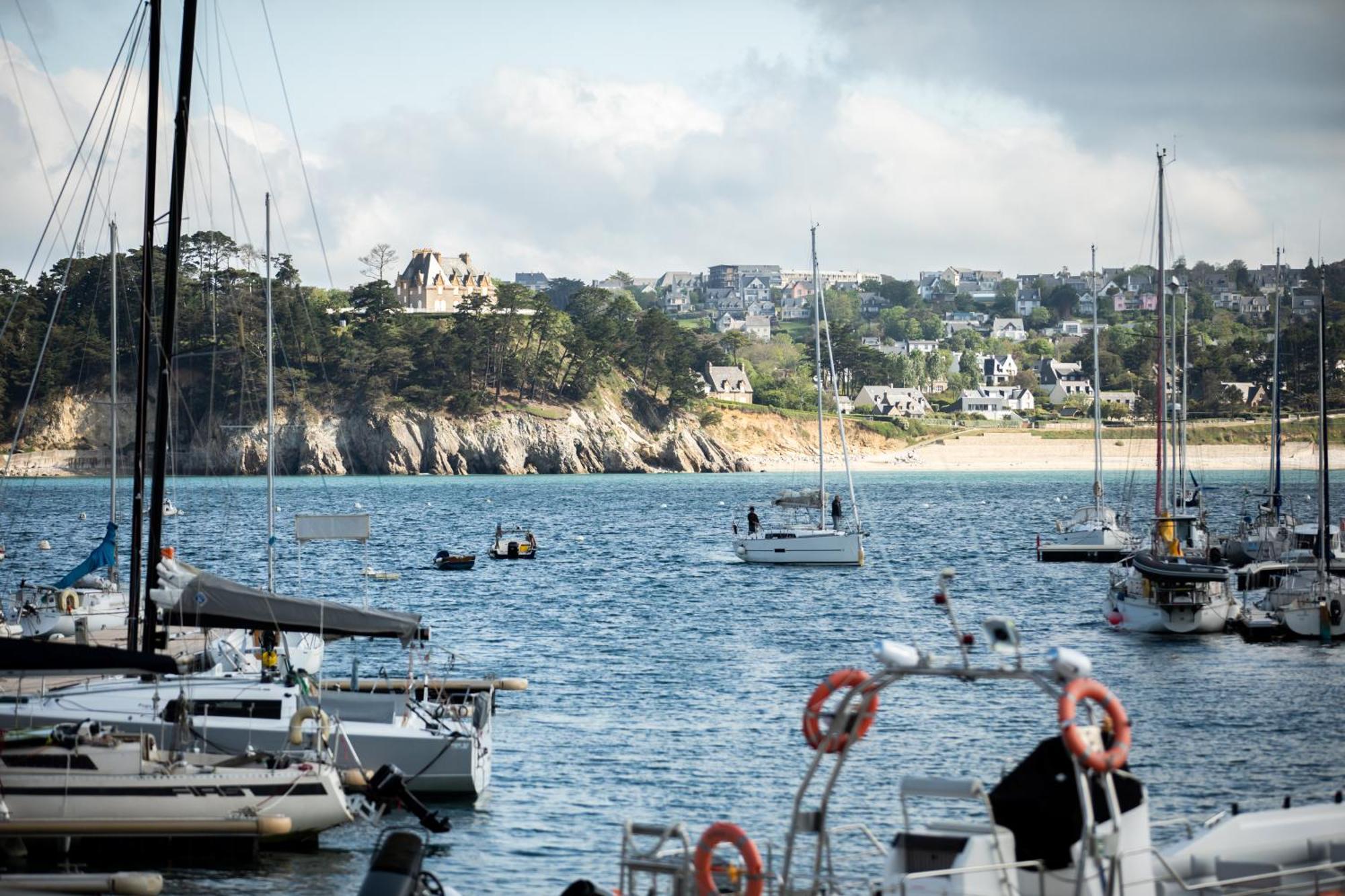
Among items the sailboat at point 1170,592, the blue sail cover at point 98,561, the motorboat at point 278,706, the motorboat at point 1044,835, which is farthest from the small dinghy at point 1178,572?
the blue sail cover at point 98,561

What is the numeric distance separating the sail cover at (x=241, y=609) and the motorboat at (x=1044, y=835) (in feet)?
31.2

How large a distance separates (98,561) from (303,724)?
2026 cm

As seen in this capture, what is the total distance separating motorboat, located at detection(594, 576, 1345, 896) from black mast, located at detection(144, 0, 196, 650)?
12.3 metres

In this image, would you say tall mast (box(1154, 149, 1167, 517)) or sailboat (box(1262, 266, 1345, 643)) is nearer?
sailboat (box(1262, 266, 1345, 643))

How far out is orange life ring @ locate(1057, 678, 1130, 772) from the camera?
12.7 m

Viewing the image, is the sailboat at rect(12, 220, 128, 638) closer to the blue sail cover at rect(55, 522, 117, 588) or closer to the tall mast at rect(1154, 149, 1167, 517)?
the blue sail cover at rect(55, 522, 117, 588)

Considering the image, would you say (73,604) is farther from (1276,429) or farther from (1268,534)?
(1276,429)

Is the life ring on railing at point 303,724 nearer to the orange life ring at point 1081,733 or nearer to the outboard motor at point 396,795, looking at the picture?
the outboard motor at point 396,795

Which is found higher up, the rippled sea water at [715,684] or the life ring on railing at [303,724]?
the life ring on railing at [303,724]

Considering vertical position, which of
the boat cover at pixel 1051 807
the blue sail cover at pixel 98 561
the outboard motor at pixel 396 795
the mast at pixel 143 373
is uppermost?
the mast at pixel 143 373

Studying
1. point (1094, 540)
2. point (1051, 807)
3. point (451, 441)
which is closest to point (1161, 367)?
point (1094, 540)

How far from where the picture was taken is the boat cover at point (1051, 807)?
552 inches

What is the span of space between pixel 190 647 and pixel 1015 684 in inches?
725

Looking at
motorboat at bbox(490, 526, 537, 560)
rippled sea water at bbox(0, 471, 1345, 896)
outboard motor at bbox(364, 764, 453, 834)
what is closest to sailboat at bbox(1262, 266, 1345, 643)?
rippled sea water at bbox(0, 471, 1345, 896)
